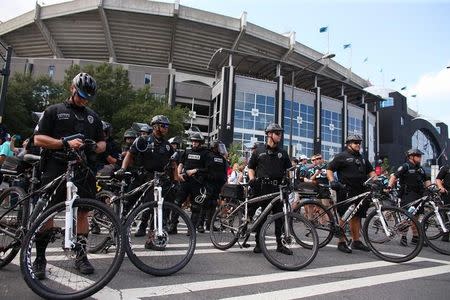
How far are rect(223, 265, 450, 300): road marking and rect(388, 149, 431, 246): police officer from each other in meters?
2.67

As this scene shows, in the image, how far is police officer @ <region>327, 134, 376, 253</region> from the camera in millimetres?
6852

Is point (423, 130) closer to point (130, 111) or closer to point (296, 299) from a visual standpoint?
point (130, 111)

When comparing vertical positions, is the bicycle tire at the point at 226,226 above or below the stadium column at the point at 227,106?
below

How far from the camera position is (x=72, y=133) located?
407cm

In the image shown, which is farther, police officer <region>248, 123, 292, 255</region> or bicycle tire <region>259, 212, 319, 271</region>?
police officer <region>248, 123, 292, 255</region>

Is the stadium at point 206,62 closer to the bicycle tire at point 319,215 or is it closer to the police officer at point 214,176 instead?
the police officer at point 214,176

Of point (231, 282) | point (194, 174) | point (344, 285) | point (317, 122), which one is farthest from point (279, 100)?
point (231, 282)

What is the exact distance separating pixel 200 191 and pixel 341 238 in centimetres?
317

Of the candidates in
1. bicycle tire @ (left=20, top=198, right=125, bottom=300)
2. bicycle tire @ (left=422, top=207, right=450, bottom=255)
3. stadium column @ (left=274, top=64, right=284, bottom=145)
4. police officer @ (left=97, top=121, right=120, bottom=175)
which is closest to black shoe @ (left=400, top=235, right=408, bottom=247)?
bicycle tire @ (left=422, top=207, right=450, bottom=255)

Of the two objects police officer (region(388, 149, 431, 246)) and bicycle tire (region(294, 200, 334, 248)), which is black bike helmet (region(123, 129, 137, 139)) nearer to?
bicycle tire (region(294, 200, 334, 248))

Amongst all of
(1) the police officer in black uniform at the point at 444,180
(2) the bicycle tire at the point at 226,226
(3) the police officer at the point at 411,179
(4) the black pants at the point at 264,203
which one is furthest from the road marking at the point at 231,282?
(1) the police officer in black uniform at the point at 444,180

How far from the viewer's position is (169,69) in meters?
58.7

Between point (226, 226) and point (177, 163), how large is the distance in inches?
52.9

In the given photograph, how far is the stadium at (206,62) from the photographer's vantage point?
51969mm
